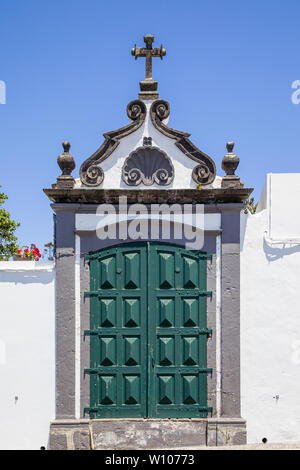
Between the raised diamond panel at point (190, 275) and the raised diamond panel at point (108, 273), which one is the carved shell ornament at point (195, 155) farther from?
the raised diamond panel at point (108, 273)

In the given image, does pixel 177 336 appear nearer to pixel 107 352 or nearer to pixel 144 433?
pixel 107 352

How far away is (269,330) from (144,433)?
2171 millimetres

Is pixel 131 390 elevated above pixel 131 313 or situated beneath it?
situated beneath

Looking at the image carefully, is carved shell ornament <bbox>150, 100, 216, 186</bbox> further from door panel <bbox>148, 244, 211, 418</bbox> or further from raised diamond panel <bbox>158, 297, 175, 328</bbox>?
raised diamond panel <bbox>158, 297, 175, 328</bbox>

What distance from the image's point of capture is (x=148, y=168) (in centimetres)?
624

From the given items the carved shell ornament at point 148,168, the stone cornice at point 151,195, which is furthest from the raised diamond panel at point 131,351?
the carved shell ornament at point 148,168

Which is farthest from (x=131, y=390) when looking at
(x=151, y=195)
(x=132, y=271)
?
(x=151, y=195)

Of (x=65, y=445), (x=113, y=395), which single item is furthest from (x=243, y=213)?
(x=65, y=445)

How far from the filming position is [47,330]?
6.01 metres

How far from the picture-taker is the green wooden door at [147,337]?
597cm

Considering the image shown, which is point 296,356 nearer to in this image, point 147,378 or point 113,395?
point 147,378

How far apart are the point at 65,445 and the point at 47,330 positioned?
1.51m

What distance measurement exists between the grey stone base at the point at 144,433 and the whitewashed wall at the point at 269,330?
345 mm

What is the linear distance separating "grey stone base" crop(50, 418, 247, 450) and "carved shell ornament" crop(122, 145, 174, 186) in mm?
3244
